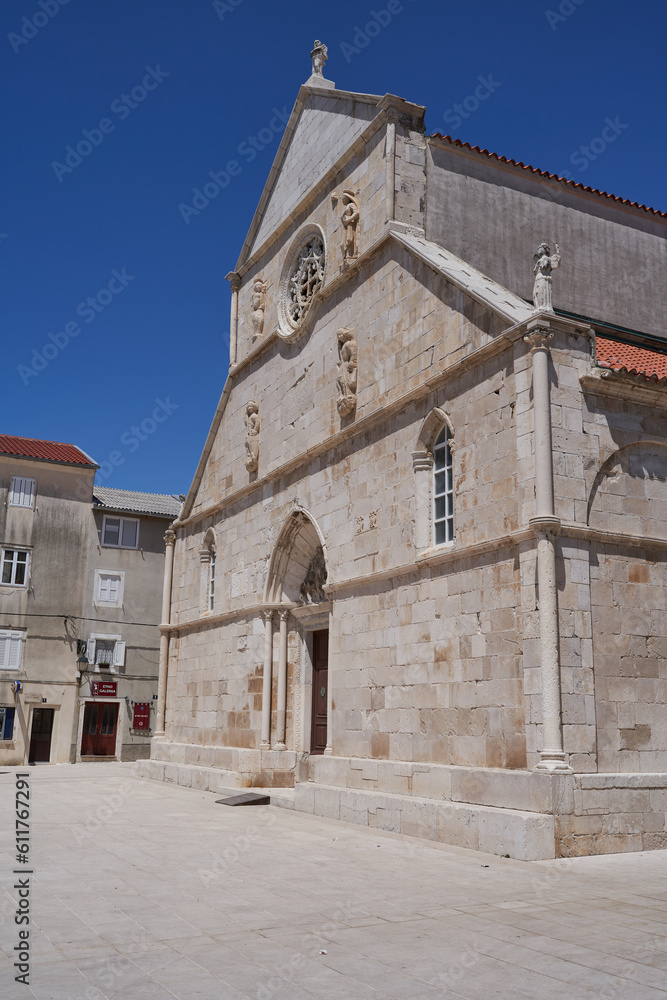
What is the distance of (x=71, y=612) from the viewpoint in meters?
29.8

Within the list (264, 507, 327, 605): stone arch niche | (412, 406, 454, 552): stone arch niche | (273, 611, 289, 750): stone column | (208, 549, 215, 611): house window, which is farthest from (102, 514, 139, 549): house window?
(412, 406, 454, 552): stone arch niche

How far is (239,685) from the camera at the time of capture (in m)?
18.4

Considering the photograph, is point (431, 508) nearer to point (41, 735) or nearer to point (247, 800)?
point (247, 800)

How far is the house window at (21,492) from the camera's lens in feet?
98.1

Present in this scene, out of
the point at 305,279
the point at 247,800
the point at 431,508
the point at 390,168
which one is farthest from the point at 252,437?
the point at 247,800

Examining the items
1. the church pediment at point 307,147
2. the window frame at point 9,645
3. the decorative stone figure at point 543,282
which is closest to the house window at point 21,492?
the window frame at point 9,645

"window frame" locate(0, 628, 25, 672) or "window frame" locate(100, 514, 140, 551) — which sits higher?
"window frame" locate(100, 514, 140, 551)

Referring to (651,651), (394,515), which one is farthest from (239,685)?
(651,651)

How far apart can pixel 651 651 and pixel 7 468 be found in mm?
24423

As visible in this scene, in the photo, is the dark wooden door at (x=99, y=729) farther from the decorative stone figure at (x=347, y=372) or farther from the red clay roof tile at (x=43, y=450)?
the decorative stone figure at (x=347, y=372)

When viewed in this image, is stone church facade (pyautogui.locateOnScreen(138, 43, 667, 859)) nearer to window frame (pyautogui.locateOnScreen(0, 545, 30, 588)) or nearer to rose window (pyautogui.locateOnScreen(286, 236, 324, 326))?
rose window (pyautogui.locateOnScreen(286, 236, 324, 326))

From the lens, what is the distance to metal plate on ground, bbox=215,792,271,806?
14953 millimetres

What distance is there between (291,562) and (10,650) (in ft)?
49.7

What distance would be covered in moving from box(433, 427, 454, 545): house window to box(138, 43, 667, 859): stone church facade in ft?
0.16
